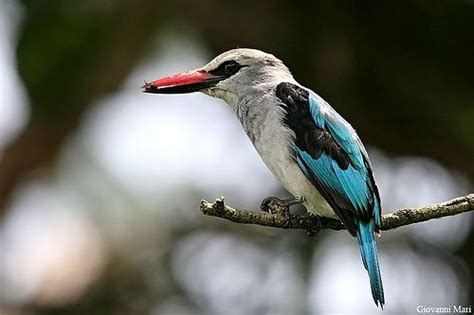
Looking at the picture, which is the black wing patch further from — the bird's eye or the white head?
the bird's eye

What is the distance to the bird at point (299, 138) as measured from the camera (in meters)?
4.96

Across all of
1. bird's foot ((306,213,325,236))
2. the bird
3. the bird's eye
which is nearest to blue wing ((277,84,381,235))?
the bird

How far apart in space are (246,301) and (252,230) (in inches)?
28.7

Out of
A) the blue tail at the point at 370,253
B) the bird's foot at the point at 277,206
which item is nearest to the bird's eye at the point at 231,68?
the bird's foot at the point at 277,206

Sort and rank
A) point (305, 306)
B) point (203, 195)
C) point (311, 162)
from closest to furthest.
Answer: point (311, 162) < point (305, 306) < point (203, 195)

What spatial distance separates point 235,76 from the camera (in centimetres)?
555

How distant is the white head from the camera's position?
543 cm

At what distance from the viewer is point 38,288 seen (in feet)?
29.2

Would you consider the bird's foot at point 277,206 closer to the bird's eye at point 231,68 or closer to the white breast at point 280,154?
the white breast at point 280,154

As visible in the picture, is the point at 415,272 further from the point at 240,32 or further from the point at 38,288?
the point at 38,288

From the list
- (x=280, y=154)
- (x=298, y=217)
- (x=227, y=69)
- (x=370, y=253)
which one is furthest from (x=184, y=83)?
(x=370, y=253)

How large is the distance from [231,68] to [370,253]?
1.22m

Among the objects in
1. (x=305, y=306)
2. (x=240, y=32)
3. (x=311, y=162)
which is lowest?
(x=305, y=306)

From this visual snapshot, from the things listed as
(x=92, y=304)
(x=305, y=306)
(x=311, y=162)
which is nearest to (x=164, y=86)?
(x=311, y=162)
